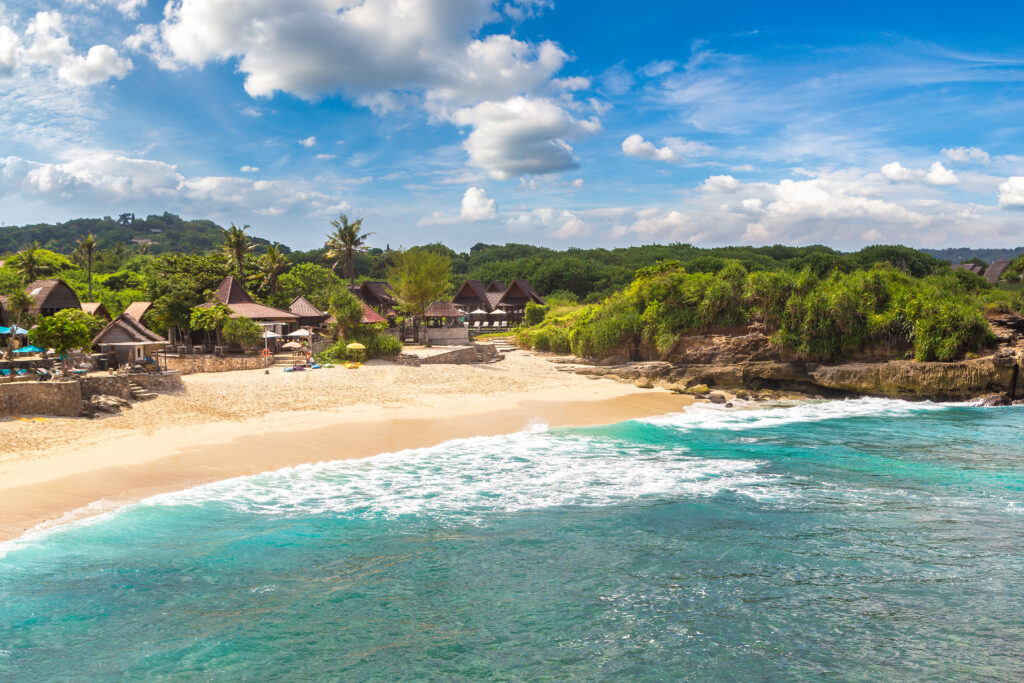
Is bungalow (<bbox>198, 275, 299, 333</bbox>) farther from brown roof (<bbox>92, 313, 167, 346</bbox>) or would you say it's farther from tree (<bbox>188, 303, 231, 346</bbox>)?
brown roof (<bbox>92, 313, 167, 346</bbox>)

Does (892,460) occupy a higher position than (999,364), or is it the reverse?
(999,364)

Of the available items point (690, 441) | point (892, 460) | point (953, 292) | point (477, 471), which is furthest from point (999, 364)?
point (477, 471)

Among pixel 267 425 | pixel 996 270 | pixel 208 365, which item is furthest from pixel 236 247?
pixel 996 270

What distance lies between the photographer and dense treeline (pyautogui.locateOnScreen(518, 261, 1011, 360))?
82.6 ft

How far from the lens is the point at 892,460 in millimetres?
15602

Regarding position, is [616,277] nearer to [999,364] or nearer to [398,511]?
[999,364]

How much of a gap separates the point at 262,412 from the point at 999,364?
2828 centimetres

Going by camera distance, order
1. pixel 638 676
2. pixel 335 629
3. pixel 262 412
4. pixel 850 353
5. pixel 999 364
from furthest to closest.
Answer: pixel 850 353 → pixel 999 364 → pixel 262 412 → pixel 335 629 → pixel 638 676

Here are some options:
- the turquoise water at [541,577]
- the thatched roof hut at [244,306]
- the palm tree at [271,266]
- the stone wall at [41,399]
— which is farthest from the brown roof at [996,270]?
the stone wall at [41,399]

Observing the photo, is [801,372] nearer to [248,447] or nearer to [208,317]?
[248,447]

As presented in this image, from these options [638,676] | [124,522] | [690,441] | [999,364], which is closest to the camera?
[638,676]

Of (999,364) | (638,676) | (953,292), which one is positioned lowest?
(638,676)

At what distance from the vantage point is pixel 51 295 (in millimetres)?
30922

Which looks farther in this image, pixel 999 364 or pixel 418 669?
pixel 999 364
